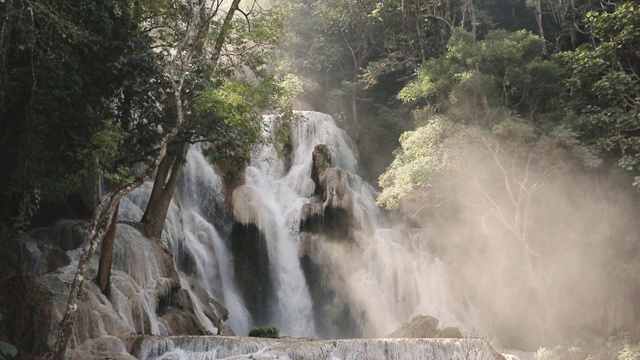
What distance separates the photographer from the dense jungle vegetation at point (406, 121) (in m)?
11.0

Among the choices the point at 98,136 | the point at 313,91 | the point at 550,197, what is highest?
the point at 313,91

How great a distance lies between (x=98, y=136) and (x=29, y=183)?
1579 millimetres

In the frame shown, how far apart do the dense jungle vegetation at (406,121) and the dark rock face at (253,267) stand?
283 centimetres

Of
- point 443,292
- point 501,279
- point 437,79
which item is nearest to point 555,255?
point 501,279

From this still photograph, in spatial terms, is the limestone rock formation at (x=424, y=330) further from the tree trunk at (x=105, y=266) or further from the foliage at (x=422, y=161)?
the tree trunk at (x=105, y=266)

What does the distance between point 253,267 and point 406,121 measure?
1260cm

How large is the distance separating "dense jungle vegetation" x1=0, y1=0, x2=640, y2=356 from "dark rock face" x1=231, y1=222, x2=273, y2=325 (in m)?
2.83

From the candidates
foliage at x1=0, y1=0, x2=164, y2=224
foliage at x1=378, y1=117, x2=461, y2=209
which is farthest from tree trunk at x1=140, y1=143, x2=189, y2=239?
foliage at x1=378, y1=117, x2=461, y2=209

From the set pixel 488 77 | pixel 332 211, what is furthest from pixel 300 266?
pixel 488 77

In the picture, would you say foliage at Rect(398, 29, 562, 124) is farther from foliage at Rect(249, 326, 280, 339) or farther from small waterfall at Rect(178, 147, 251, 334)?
foliage at Rect(249, 326, 280, 339)

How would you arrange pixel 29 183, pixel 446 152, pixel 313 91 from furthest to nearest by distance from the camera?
pixel 313 91 → pixel 446 152 → pixel 29 183

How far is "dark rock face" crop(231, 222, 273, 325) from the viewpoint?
2162 centimetres

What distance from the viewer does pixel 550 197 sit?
73.0 ft

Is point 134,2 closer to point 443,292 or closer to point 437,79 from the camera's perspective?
point 437,79
